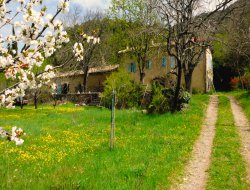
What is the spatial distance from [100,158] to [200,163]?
3832 mm

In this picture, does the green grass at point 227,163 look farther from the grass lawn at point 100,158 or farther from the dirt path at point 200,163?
the grass lawn at point 100,158

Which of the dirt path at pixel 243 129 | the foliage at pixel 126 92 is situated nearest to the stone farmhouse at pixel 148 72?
the foliage at pixel 126 92

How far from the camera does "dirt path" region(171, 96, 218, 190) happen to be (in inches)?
437

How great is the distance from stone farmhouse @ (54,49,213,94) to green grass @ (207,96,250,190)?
18462 mm

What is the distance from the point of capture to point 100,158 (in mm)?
13508

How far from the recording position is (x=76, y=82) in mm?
76312

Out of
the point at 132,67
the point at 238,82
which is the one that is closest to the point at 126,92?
the point at 238,82

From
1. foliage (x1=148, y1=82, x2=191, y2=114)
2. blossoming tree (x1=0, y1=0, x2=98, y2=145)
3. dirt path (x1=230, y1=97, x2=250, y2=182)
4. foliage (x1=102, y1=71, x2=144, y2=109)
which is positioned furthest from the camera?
foliage (x1=102, y1=71, x2=144, y2=109)

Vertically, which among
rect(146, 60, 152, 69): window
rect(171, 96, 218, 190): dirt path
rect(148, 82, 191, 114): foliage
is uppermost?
rect(146, 60, 152, 69): window

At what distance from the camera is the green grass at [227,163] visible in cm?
1105

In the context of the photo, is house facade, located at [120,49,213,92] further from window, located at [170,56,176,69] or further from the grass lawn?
the grass lawn

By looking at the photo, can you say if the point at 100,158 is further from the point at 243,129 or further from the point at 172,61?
the point at 172,61

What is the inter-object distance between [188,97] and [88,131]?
10670mm

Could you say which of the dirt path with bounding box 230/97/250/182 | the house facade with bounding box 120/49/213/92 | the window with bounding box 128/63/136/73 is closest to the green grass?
the dirt path with bounding box 230/97/250/182
